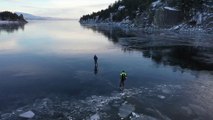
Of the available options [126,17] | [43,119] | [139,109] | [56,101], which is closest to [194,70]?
[139,109]

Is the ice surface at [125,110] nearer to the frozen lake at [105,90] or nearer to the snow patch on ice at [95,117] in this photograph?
the frozen lake at [105,90]

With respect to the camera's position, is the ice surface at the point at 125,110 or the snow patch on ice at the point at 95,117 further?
the ice surface at the point at 125,110

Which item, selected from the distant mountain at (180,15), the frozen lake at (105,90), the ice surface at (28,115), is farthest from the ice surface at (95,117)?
the distant mountain at (180,15)

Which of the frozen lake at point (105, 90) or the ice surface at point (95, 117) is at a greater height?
the frozen lake at point (105, 90)

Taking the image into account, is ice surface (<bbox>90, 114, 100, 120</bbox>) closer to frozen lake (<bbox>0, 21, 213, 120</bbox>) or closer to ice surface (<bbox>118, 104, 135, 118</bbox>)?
frozen lake (<bbox>0, 21, 213, 120</bbox>)

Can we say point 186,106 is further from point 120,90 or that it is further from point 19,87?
point 19,87

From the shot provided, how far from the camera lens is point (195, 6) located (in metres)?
122

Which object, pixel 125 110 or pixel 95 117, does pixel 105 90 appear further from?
pixel 95 117

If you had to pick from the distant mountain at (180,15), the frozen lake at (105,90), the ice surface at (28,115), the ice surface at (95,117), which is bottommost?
the ice surface at (95,117)

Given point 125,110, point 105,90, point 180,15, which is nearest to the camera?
point 125,110

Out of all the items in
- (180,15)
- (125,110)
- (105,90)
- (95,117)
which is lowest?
(95,117)

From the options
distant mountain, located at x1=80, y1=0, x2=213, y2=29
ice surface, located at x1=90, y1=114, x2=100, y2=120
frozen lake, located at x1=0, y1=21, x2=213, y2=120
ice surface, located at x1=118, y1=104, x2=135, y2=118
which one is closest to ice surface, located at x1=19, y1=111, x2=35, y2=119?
frozen lake, located at x1=0, y1=21, x2=213, y2=120

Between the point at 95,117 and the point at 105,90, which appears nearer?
the point at 95,117

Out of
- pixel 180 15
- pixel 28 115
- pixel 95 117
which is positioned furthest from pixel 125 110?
pixel 180 15
